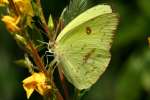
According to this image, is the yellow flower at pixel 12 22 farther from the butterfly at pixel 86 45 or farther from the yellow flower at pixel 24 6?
the butterfly at pixel 86 45

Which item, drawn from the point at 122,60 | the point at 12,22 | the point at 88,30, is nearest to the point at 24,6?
the point at 12,22

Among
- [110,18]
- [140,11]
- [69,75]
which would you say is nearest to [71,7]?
[110,18]

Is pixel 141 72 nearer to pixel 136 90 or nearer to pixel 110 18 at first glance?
pixel 136 90

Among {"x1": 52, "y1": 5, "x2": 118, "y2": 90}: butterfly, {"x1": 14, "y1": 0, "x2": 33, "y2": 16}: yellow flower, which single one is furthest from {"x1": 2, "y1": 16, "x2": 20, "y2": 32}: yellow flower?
{"x1": 52, "y1": 5, "x2": 118, "y2": 90}: butterfly

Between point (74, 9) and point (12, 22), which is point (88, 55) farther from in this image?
point (12, 22)

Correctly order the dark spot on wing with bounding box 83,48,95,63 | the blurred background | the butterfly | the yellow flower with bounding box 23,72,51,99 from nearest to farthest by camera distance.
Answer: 1. the yellow flower with bounding box 23,72,51,99
2. the butterfly
3. the dark spot on wing with bounding box 83,48,95,63
4. the blurred background

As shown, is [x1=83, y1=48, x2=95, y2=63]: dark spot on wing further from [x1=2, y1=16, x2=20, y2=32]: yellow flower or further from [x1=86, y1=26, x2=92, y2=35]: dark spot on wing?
[x1=2, y1=16, x2=20, y2=32]: yellow flower
